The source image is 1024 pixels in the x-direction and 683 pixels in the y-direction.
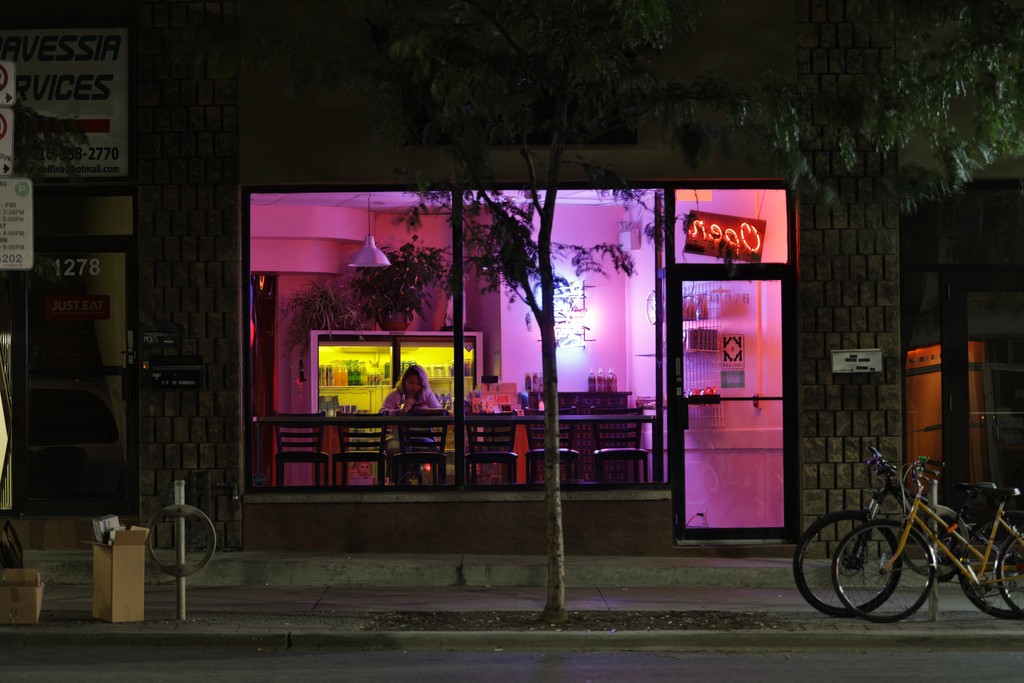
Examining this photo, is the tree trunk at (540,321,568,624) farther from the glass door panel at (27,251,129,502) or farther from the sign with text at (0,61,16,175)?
the glass door panel at (27,251,129,502)

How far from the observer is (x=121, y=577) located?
29.8 ft

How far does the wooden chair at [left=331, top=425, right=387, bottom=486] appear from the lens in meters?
11.8

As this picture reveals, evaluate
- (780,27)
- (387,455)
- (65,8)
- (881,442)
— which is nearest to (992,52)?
(780,27)

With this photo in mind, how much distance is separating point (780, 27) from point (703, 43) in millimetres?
706

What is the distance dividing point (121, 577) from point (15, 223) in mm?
2629

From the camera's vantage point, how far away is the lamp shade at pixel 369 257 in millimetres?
12102

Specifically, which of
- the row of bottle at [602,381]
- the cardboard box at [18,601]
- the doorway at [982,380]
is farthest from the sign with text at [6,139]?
the doorway at [982,380]

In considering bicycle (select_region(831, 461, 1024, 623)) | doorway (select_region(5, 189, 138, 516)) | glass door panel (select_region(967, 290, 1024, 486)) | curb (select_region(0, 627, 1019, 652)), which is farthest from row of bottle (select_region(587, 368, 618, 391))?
doorway (select_region(5, 189, 138, 516))

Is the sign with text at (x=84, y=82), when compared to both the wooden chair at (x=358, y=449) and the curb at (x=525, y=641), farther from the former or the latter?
the curb at (x=525, y=641)

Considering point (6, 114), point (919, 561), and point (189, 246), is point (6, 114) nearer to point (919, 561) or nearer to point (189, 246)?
point (189, 246)

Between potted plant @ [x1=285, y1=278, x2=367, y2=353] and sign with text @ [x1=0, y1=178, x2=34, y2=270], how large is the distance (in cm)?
320

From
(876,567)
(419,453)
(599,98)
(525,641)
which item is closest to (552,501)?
(525,641)

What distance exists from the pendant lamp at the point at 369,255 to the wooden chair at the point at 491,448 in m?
1.79

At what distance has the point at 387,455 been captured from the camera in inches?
467
